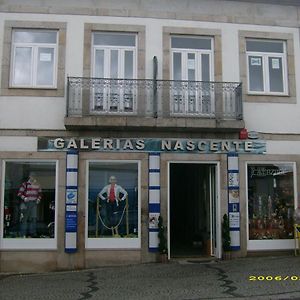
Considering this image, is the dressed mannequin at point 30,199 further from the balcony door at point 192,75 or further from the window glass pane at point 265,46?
the window glass pane at point 265,46

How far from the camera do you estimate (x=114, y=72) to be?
13305 mm

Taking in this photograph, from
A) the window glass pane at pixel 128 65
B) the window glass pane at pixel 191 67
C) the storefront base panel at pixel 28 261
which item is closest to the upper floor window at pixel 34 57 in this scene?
the window glass pane at pixel 128 65

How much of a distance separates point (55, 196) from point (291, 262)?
5920 millimetres

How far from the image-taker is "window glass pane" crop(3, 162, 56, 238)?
12.6 m

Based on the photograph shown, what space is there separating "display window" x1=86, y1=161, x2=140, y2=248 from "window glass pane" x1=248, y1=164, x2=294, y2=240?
9.97 ft

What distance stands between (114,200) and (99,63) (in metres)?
3.59

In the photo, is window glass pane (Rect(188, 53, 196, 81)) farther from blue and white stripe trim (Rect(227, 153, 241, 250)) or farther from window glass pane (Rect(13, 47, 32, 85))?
window glass pane (Rect(13, 47, 32, 85))

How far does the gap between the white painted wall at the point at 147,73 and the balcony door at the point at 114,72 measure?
0.41 m

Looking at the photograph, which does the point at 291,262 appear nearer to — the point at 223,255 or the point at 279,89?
the point at 223,255

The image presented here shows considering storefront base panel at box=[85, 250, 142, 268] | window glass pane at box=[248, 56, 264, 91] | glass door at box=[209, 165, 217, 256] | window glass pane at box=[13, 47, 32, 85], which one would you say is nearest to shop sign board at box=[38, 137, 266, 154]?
glass door at box=[209, 165, 217, 256]

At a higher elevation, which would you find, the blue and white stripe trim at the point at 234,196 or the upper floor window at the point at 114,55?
the upper floor window at the point at 114,55

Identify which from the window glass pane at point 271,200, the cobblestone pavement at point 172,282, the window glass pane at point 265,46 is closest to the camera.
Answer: the cobblestone pavement at point 172,282

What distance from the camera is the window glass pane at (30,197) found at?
1264 cm

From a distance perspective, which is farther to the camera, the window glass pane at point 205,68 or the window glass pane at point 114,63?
the window glass pane at point 205,68
